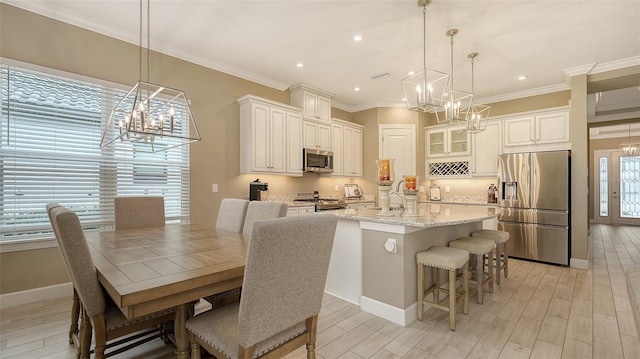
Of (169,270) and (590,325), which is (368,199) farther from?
(169,270)

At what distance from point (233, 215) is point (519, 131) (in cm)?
482

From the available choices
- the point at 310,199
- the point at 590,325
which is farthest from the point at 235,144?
the point at 590,325

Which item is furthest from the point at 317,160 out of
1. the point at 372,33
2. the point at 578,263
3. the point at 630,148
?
the point at 630,148

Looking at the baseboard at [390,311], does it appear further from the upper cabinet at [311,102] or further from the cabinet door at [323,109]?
the cabinet door at [323,109]

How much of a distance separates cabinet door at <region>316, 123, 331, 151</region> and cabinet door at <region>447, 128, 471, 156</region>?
2.42m

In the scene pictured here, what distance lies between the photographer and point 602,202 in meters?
8.74

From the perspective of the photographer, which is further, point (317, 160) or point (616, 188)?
point (616, 188)

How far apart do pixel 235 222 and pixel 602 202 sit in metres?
11.2

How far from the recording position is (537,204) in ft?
14.0

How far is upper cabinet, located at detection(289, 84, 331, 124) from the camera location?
4.84 meters

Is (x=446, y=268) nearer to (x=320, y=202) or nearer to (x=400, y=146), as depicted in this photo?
(x=320, y=202)

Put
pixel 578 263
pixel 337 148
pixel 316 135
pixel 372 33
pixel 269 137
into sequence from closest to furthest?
pixel 372 33 → pixel 578 263 → pixel 269 137 → pixel 316 135 → pixel 337 148

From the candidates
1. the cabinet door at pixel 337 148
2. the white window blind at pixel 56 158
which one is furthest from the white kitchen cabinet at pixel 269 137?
the white window blind at pixel 56 158

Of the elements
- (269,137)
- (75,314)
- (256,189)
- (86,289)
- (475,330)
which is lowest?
(475,330)
